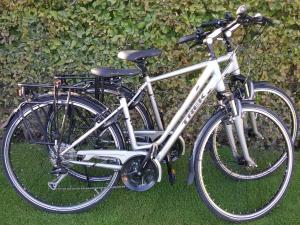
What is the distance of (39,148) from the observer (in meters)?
5.10

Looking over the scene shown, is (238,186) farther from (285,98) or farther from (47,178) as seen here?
(47,178)

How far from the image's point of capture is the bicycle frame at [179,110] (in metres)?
3.60

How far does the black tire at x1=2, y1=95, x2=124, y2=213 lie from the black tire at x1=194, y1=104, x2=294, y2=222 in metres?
0.68

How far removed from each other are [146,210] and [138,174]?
37 centimetres

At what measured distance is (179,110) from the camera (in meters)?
3.67

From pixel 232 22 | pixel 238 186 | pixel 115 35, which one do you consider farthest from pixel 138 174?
pixel 115 35

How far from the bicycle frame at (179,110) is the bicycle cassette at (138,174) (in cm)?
5

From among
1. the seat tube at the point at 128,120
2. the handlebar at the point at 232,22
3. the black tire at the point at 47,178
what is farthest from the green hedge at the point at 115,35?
the seat tube at the point at 128,120

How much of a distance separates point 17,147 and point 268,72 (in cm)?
267

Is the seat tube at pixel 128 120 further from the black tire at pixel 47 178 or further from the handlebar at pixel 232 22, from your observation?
the handlebar at pixel 232 22

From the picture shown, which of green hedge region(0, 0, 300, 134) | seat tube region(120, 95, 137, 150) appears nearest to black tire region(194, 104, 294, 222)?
seat tube region(120, 95, 137, 150)

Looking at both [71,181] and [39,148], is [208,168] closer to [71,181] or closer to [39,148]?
[71,181]

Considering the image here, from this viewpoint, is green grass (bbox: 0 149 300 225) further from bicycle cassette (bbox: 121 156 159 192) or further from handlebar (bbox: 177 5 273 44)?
handlebar (bbox: 177 5 273 44)

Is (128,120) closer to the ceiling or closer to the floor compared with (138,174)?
closer to the ceiling
